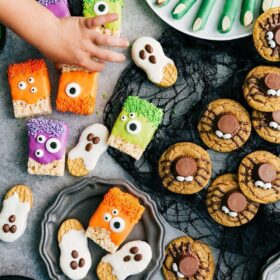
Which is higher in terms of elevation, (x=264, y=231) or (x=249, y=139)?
(x=249, y=139)

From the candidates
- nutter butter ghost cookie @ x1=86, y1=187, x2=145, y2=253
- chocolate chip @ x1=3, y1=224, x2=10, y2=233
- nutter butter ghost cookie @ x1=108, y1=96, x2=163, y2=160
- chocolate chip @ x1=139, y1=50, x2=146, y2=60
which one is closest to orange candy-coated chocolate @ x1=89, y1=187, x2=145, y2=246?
nutter butter ghost cookie @ x1=86, y1=187, x2=145, y2=253

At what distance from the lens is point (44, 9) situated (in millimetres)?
1369

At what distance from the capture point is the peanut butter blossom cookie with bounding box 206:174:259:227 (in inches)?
55.4

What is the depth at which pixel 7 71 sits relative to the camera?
57.8 inches

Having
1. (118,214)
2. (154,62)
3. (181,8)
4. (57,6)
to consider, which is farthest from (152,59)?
(118,214)

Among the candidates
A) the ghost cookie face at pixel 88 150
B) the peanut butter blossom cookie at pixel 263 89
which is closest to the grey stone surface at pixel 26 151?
the ghost cookie face at pixel 88 150

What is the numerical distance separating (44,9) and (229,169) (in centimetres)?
58

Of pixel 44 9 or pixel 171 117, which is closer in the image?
pixel 44 9

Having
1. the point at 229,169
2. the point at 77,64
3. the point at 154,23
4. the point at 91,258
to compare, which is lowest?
the point at 91,258

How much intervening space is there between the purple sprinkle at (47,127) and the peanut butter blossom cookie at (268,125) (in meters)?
0.46

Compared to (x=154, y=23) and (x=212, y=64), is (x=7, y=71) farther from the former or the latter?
(x=212, y=64)

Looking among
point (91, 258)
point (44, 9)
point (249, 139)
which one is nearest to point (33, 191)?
point (91, 258)

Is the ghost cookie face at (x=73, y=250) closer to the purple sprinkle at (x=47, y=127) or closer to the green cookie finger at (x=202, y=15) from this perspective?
the purple sprinkle at (x=47, y=127)

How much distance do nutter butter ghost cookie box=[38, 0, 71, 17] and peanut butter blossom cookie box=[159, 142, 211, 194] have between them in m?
0.41
